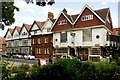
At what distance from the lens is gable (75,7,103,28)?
165ft

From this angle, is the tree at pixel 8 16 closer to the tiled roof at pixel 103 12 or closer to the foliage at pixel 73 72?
the foliage at pixel 73 72

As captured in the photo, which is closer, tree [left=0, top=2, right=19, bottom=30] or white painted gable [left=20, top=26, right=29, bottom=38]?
tree [left=0, top=2, right=19, bottom=30]

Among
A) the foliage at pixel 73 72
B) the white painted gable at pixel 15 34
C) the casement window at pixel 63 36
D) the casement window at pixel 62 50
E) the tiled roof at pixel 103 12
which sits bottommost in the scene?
the casement window at pixel 62 50

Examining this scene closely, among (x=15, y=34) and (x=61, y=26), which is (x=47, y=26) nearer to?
(x=61, y=26)

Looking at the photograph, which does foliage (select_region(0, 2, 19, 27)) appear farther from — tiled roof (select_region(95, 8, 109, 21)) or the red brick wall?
the red brick wall

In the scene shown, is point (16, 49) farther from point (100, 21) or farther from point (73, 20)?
point (100, 21)

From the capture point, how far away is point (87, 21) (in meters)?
52.3

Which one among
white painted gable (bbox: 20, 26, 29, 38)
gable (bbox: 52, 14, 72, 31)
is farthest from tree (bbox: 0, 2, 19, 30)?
white painted gable (bbox: 20, 26, 29, 38)

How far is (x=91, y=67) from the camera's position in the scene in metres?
12.5

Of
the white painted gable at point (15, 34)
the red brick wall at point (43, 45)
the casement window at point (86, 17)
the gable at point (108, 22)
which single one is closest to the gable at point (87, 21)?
the casement window at point (86, 17)

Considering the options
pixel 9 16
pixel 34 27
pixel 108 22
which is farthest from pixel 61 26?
pixel 9 16

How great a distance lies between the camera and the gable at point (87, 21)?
5014cm

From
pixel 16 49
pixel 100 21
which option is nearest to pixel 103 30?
pixel 100 21

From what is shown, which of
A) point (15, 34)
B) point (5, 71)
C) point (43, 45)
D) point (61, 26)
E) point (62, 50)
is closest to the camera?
point (5, 71)
